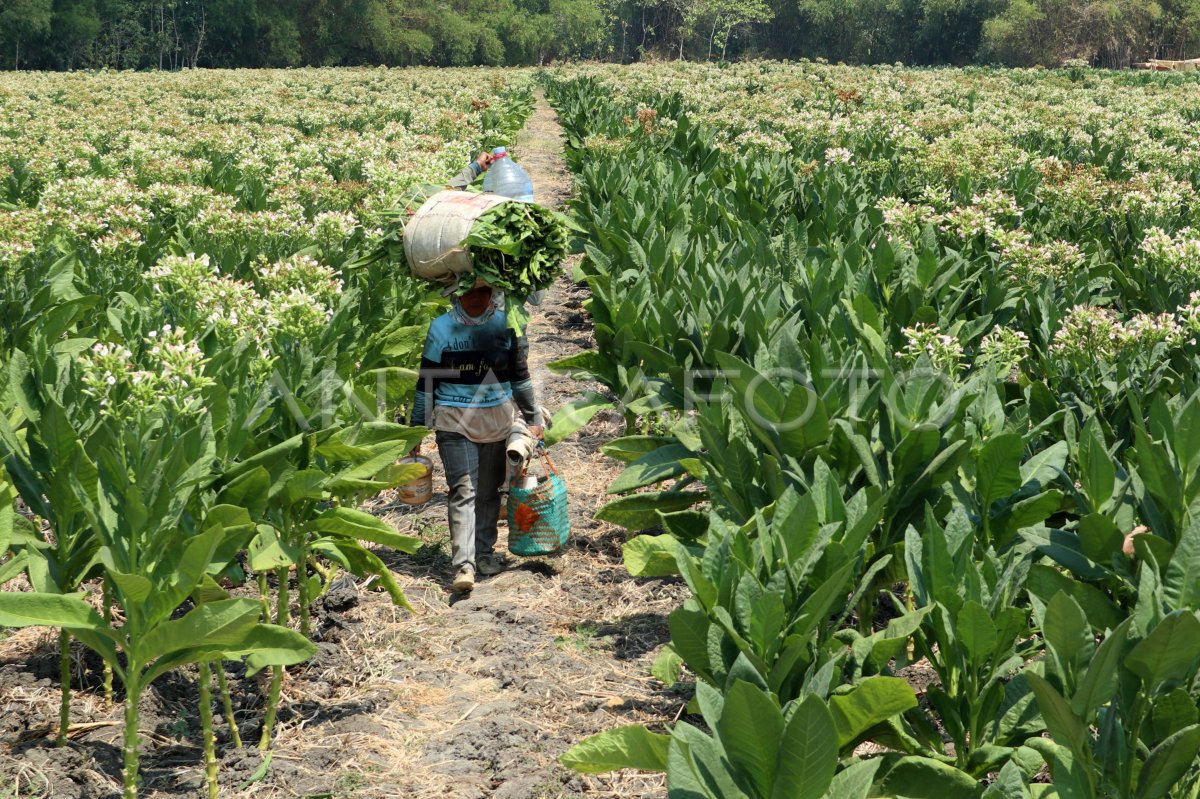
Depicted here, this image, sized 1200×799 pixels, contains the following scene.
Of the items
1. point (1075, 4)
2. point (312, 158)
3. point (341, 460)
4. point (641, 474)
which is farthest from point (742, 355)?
point (1075, 4)

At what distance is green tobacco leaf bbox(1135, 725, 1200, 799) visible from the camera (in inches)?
97.2

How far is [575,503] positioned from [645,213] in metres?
4.29

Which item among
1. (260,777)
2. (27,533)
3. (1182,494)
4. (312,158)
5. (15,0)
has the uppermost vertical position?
(15,0)

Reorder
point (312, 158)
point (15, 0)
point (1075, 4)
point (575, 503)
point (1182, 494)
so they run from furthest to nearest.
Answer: point (1075, 4)
point (15, 0)
point (312, 158)
point (575, 503)
point (1182, 494)

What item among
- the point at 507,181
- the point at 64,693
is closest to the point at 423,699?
the point at 64,693

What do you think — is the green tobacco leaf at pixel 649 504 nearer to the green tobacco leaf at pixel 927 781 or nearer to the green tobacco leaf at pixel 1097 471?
the green tobacco leaf at pixel 1097 471

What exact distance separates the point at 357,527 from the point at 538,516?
1720 millimetres

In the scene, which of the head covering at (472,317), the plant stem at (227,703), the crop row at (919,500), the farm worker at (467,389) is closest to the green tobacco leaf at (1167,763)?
the crop row at (919,500)

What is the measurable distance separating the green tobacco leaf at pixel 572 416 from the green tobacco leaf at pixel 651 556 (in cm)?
193

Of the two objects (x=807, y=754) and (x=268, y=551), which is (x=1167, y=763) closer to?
(x=807, y=754)

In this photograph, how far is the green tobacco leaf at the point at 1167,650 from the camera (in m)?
2.50

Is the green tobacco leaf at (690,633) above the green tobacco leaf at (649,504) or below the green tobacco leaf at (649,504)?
above

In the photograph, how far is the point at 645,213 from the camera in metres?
10.5

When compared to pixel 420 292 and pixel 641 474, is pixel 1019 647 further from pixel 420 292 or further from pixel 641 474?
pixel 420 292
